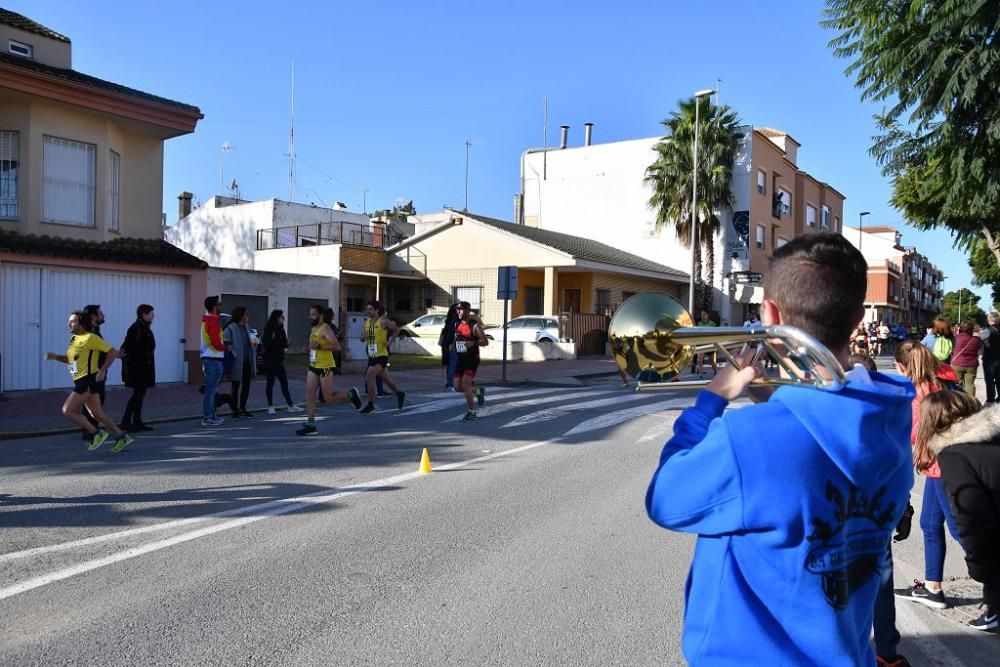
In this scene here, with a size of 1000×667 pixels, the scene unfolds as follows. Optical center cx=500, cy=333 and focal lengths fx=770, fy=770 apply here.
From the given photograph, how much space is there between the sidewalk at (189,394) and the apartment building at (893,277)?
113 ft

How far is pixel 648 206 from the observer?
3797 centimetres

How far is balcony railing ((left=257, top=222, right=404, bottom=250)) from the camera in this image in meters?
36.0

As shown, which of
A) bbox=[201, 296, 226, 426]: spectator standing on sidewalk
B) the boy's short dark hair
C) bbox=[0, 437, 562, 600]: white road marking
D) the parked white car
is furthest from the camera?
the parked white car

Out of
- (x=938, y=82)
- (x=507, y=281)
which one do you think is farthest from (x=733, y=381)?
(x=507, y=281)

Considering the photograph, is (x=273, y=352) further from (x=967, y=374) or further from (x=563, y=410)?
(x=967, y=374)

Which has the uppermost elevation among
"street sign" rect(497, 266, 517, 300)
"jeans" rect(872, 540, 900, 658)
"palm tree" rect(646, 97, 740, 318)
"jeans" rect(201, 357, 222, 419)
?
"palm tree" rect(646, 97, 740, 318)

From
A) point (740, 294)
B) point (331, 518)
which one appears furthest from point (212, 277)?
point (740, 294)

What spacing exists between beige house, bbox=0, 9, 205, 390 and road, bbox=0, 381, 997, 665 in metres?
6.47

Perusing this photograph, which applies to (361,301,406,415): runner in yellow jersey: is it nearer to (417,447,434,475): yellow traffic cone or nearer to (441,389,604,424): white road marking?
(441,389,604,424): white road marking

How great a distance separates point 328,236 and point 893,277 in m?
51.1

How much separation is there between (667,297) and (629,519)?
3.74 metres

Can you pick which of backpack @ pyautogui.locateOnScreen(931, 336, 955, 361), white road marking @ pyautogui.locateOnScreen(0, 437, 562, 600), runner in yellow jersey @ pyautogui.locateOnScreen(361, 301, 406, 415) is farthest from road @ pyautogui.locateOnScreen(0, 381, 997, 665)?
backpack @ pyautogui.locateOnScreen(931, 336, 955, 361)

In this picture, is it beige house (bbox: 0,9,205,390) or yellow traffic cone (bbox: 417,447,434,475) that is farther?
beige house (bbox: 0,9,205,390)

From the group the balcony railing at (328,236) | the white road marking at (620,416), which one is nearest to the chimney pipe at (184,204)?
the balcony railing at (328,236)
